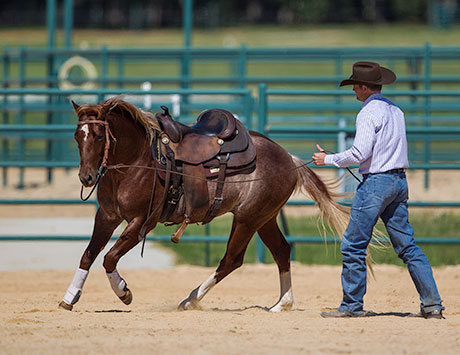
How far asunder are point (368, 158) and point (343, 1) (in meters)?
50.2

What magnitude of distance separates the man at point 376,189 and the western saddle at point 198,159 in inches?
33.3

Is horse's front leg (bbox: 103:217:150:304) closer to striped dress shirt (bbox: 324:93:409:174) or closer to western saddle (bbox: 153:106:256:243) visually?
western saddle (bbox: 153:106:256:243)

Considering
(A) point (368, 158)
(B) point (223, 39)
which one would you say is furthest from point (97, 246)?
(B) point (223, 39)

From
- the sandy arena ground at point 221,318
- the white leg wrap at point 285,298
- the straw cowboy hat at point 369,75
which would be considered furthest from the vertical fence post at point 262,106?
the straw cowboy hat at point 369,75

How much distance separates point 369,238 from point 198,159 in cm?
151

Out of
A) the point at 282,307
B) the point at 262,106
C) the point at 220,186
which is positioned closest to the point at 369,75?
the point at 220,186

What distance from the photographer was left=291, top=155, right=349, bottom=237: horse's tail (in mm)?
6488

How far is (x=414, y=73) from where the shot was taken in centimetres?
1491

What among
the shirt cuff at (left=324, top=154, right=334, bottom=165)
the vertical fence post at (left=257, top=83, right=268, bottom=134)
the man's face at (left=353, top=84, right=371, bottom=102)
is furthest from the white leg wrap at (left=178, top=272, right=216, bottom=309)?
the vertical fence post at (left=257, top=83, right=268, bottom=134)

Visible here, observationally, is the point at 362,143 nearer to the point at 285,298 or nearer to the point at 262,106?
the point at 285,298

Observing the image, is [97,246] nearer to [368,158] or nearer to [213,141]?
[213,141]

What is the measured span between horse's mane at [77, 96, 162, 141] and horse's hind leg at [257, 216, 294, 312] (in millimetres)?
1316

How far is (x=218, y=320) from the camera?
5.39 m

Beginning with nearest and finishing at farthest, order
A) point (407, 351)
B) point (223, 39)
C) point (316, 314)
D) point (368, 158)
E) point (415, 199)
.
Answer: point (407, 351) → point (368, 158) → point (316, 314) → point (415, 199) → point (223, 39)
